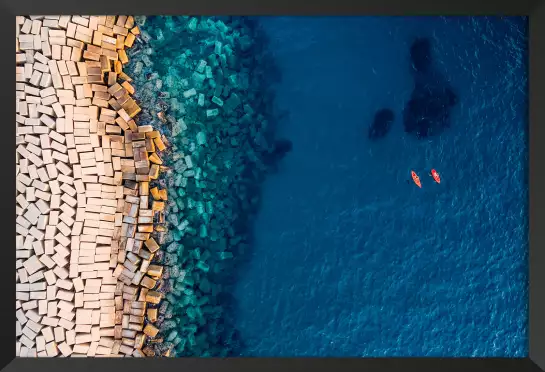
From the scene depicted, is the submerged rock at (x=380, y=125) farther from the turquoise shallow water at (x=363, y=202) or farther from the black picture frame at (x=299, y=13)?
the black picture frame at (x=299, y=13)

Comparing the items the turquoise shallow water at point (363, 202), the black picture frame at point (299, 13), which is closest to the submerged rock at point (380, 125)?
the turquoise shallow water at point (363, 202)

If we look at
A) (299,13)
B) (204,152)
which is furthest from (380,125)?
(204,152)

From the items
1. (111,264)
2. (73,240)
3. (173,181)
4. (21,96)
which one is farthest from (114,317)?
(21,96)

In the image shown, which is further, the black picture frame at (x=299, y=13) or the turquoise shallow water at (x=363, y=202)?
the turquoise shallow water at (x=363, y=202)

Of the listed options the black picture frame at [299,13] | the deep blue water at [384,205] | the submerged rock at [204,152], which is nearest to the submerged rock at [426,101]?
the deep blue water at [384,205]

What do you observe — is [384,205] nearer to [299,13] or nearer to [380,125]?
[380,125]
